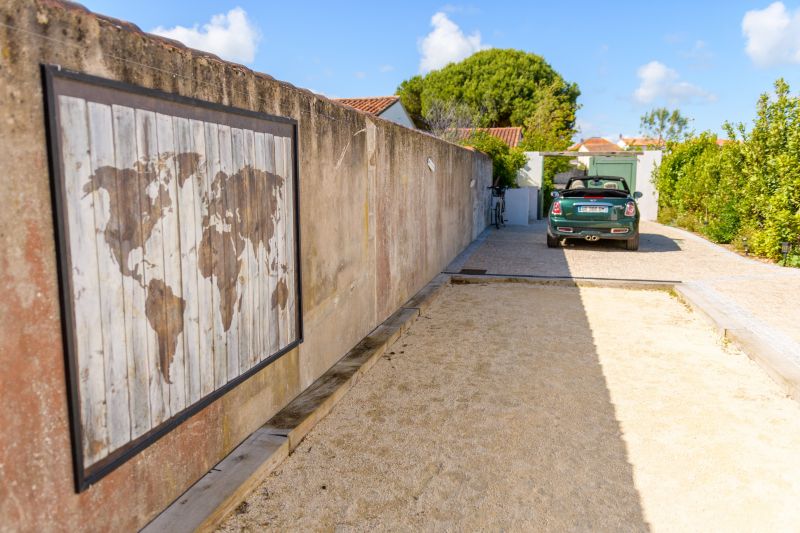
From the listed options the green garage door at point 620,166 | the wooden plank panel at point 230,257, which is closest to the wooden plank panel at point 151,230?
the wooden plank panel at point 230,257

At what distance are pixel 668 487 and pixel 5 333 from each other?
295cm

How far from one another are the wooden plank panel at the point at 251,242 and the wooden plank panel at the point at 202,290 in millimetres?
340

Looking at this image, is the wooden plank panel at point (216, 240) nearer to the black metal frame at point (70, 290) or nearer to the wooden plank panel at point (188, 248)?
the wooden plank panel at point (188, 248)

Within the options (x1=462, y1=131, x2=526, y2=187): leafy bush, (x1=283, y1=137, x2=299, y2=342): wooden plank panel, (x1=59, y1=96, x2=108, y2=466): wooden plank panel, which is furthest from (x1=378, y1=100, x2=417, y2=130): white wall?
(x1=59, y1=96, x2=108, y2=466): wooden plank panel

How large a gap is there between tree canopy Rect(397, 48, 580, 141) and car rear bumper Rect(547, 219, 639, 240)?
2349 cm

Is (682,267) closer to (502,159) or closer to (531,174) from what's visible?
(502,159)

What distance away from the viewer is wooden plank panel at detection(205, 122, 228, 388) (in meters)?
2.62

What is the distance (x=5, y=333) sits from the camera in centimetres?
166

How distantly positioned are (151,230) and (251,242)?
2.63ft

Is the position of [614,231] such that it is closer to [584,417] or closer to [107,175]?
[584,417]

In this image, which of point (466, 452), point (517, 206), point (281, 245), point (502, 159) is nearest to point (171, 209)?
point (281, 245)

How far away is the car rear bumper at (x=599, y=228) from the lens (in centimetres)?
1128

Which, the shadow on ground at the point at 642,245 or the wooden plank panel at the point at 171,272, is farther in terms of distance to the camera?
the shadow on ground at the point at 642,245

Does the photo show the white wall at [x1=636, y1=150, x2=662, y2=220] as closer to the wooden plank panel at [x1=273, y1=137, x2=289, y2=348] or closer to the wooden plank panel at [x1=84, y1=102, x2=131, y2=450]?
the wooden plank panel at [x1=273, y1=137, x2=289, y2=348]
